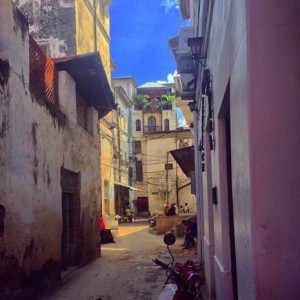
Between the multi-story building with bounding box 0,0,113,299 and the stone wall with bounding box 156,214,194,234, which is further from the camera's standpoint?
the stone wall with bounding box 156,214,194,234

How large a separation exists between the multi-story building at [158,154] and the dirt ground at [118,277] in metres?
24.3

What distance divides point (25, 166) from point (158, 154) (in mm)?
38405

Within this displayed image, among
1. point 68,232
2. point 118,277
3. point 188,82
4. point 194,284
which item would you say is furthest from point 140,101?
point 194,284

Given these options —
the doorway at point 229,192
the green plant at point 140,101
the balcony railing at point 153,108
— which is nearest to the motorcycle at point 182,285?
the doorway at point 229,192

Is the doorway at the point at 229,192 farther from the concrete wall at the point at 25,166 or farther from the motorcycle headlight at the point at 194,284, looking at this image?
the concrete wall at the point at 25,166

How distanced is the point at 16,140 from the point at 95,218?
7.28 meters

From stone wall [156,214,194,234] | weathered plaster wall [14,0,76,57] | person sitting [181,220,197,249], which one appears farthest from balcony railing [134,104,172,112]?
person sitting [181,220,197,249]

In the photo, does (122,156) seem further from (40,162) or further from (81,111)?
(40,162)

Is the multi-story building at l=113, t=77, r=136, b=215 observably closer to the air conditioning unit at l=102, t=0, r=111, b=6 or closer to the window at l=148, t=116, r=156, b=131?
the air conditioning unit at l=102, t=0, r=111, b=6

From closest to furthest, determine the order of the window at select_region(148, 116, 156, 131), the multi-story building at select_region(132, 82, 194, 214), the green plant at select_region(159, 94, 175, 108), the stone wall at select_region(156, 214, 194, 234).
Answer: the stone wall at select_region(156, 214, 194, 234) → the multi-story building at select_region(132, 82, 194, 214) → the window at select_region(148, 116, 156, 131) → the green plant at select_region(159, 94, 175, 108)

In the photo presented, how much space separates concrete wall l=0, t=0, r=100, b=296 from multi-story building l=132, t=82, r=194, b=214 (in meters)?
30.0

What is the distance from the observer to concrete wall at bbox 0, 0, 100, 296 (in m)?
7.25

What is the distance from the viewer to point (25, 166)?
8055 millimetres

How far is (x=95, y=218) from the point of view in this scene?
1454cm
